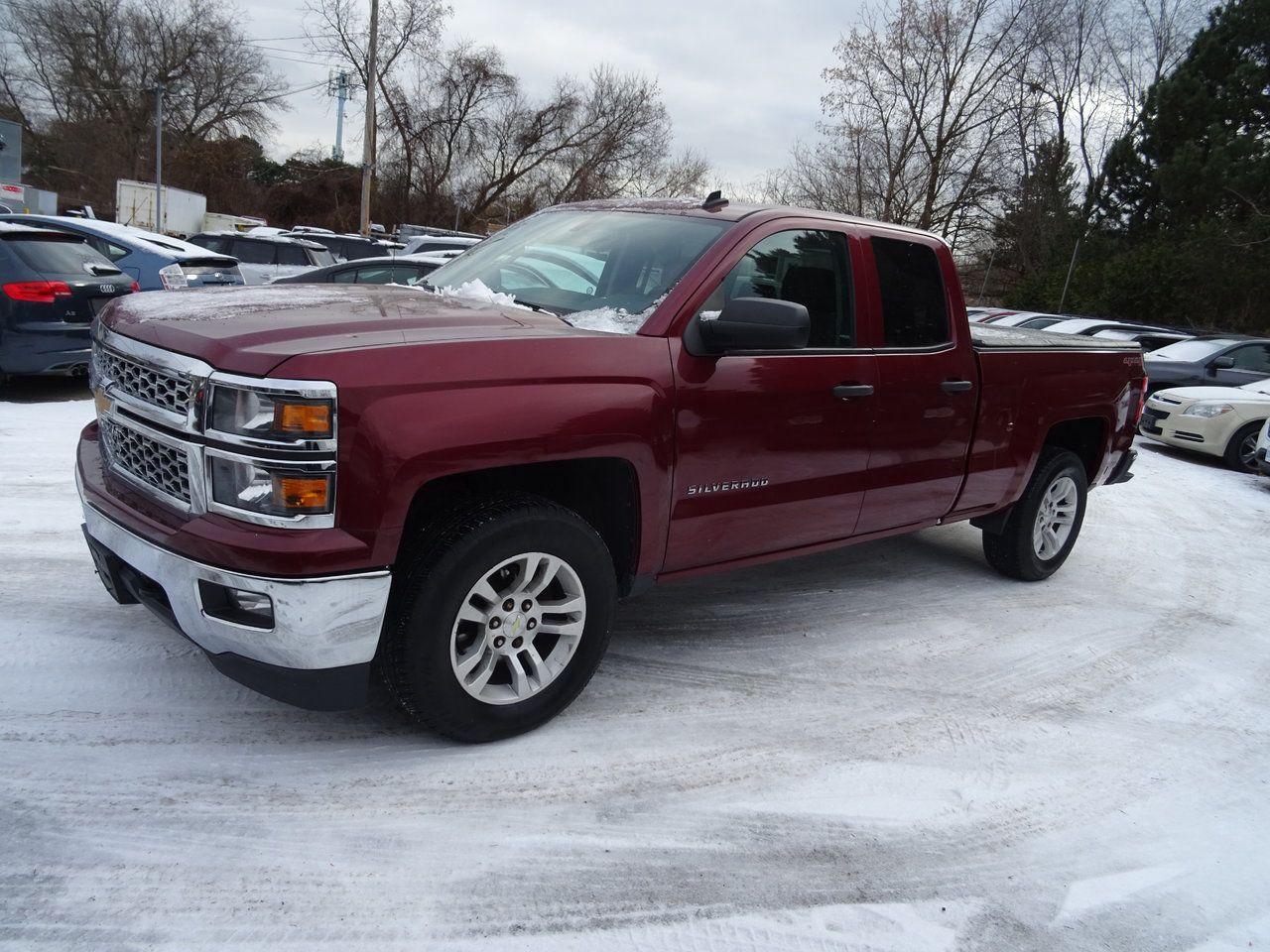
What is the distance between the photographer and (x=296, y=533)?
2.57 metres

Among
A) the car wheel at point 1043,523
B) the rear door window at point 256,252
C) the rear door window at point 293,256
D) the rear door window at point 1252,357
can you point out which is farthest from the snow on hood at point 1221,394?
the rear door window at point 256,252

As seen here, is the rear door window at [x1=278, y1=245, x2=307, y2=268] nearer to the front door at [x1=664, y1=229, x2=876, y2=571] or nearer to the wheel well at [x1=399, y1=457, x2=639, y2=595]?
the front door at [x1=664, y1=229, x2=876, y2=571]

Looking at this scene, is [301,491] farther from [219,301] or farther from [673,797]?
[673,797]

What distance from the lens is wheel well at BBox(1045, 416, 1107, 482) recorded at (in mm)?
5629

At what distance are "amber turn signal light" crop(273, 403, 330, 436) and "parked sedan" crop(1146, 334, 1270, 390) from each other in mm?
13840

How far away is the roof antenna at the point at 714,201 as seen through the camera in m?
4.07

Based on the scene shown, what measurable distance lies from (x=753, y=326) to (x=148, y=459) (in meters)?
2.02

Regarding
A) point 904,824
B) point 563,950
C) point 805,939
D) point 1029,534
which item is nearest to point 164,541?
point 563,950

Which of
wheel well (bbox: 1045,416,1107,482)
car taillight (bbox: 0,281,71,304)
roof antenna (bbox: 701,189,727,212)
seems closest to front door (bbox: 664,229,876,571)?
roof antenna (bbox: 701,189,727,212)

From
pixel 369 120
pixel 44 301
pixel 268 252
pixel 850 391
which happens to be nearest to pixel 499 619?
pixel 850 391

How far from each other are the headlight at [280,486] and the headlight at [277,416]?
0.24 feet

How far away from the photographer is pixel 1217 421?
10883 mm

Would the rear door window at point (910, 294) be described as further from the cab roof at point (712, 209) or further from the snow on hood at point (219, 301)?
the snow on hood at point (219, 301)

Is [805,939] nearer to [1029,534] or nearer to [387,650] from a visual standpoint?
[387,650]
